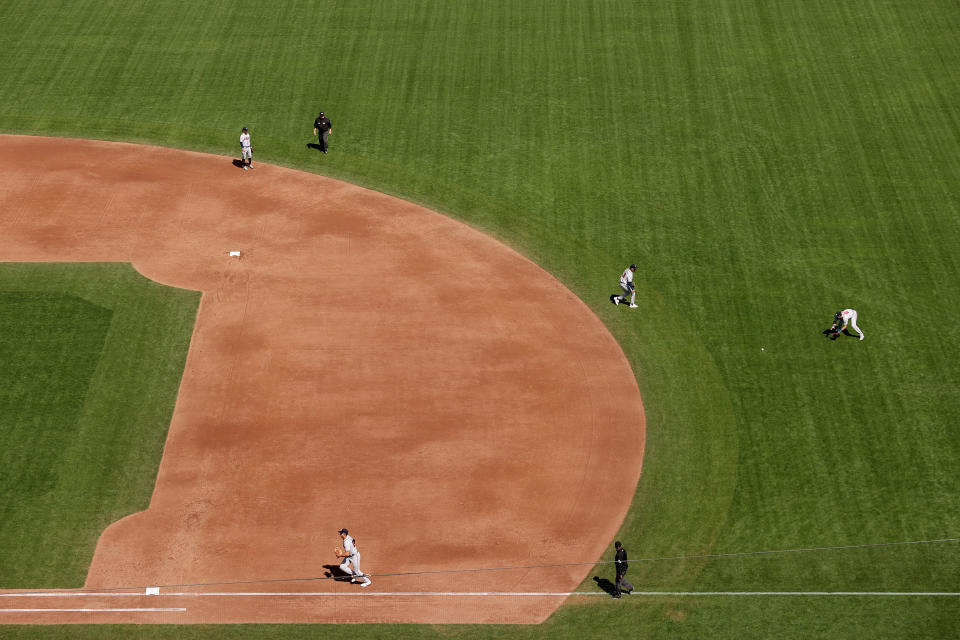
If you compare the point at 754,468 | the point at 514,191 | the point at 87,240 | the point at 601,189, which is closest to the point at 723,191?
the point at 601,189

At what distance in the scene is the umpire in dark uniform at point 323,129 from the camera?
44375 millimetres

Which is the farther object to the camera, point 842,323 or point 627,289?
point 627,289

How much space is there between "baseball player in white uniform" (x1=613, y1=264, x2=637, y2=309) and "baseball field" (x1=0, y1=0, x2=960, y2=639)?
0.62 metres

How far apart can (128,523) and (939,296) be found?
28.2 metres

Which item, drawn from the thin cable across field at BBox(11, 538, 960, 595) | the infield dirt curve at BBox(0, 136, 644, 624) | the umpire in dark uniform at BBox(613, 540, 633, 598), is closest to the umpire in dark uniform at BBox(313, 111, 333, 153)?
the infield dirt curve at BBox(0, 136, 644, 624)

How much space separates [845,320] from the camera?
1428 inches

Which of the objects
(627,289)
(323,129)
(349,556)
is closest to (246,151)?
(323,129)

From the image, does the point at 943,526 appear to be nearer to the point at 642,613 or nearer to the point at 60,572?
the point at 642,613

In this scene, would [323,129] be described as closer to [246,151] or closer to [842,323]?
[246,151]

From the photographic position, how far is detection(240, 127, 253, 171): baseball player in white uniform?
140 ft

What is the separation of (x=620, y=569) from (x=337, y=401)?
10516mm

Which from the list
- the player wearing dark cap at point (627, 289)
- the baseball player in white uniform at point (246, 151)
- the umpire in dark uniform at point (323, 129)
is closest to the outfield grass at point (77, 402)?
the baseball player in white uniform at point (246, 151)

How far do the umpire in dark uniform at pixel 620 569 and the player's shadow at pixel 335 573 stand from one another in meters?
7.02

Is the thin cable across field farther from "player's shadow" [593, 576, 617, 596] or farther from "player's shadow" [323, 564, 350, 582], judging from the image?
"player's shadow" [593, 576, 617, 596]
